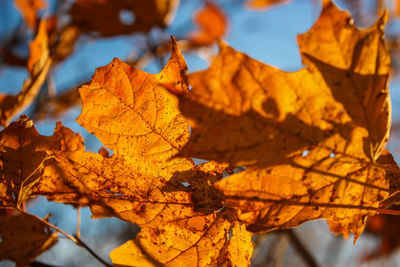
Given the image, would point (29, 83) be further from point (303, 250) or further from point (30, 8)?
point (303, 250)

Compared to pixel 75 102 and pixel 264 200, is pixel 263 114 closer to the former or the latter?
pixel 264 200

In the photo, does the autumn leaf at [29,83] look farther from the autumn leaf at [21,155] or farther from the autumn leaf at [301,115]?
the autumn leaf at [301,115]

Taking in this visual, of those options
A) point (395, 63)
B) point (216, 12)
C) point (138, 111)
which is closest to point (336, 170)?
point (138, 111)

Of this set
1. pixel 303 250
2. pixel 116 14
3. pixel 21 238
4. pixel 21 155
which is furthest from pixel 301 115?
pixel 116 14

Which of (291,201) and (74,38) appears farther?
(74,38)

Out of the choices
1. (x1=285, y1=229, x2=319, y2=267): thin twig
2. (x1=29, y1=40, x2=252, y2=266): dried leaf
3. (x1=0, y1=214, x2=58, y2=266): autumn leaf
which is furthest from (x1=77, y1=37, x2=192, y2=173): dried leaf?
(x1=285, y1=229, x2=319, y2=267): thin twig

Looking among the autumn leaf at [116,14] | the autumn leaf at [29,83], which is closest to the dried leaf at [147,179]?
the autumn leaf at [29,83]

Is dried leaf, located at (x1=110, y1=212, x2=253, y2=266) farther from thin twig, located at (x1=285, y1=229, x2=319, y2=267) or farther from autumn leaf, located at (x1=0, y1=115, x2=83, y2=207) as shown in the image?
thin twig, located at (x1=285, y1=229, x2=319, y2=267)
